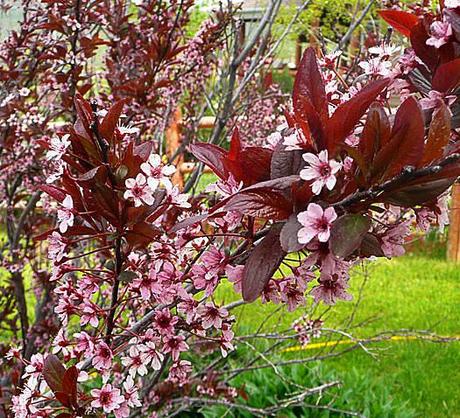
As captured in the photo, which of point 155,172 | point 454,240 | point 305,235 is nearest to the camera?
point 305,235

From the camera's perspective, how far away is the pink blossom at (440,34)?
0.83 m

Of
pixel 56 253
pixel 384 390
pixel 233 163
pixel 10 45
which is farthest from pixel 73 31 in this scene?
pixel 384 390

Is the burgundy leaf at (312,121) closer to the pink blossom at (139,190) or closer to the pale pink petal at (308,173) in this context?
the pale pink petal at (308,173)

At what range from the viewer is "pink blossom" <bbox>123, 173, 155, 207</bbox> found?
88 centimetres

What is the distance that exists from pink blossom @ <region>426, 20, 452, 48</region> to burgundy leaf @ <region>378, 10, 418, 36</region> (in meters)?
0.09

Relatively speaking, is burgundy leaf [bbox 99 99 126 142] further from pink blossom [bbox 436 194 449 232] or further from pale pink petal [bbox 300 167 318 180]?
pink blossom [bbox 436 194 449 232]

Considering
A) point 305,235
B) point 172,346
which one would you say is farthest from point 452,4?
point 172,346

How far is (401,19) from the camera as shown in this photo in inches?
36.8

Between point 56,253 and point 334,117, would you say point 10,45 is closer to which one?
point 56,253

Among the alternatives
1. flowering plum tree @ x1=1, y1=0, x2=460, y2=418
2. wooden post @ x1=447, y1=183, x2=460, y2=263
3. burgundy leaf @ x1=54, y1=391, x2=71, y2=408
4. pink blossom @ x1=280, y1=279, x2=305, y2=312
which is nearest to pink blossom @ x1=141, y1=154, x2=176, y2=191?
flowering plum tree @ x1=1, y1=0, x2=460, y2=418

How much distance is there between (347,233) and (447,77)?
0.24 meters

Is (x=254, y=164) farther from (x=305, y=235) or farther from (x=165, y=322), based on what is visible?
(x=165, y=322)

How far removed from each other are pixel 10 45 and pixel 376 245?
1960 millimetres

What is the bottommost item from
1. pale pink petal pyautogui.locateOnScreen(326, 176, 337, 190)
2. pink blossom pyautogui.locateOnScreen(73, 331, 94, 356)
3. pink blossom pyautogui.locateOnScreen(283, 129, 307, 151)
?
pink blossom pyautogui.locateOnScreen(73, 331, 94, 356)
